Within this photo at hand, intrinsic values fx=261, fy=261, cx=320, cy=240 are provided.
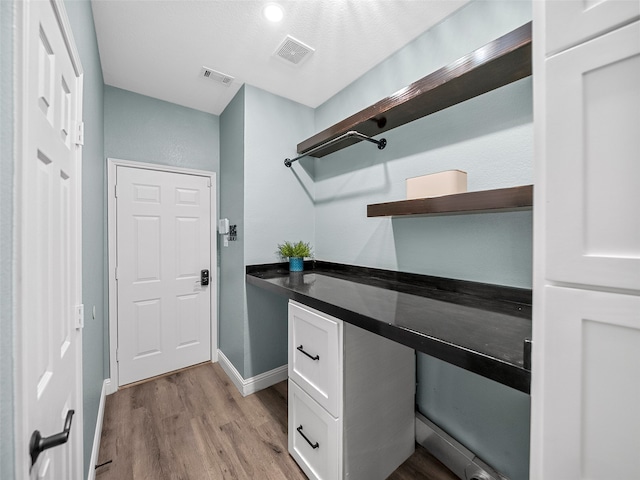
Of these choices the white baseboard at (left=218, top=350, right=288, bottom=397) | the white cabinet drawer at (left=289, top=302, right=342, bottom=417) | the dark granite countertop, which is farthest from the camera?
the white baseboard at (left=218, top=350, right=288, bottom=397)

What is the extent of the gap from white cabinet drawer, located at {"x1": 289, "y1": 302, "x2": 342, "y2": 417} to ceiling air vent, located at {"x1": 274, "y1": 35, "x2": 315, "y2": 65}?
176cm

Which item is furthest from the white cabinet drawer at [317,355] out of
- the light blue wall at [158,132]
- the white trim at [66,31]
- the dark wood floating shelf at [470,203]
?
the light blue wall at [158,132]

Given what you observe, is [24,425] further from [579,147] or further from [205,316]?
[205,316]

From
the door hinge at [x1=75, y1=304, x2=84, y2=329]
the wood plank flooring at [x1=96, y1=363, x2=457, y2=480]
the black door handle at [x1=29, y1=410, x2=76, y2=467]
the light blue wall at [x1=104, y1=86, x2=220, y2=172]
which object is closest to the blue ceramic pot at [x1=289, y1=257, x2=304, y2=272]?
the wood plank flooring at [x1=96, y1=363, x2=457, y2=480]

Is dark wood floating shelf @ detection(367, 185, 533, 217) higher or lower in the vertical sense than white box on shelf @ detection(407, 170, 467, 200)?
lower

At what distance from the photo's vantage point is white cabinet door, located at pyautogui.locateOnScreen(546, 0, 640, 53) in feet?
1.51

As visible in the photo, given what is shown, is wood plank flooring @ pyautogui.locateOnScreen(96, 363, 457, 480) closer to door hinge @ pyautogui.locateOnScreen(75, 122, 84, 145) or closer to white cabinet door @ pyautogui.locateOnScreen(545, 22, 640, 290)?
white cabinet door @ pyautogui.locateOnScreen(545, 22, 640, 290)

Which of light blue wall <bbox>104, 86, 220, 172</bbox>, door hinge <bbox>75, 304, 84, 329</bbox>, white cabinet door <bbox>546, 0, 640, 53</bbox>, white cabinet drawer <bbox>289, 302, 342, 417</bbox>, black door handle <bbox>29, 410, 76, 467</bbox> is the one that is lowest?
white cabinet drawer <bbox>289, 302, 342, 417</bbox>

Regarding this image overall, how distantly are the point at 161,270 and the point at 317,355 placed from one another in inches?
77.3

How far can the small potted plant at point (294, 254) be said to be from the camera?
94.6 inches

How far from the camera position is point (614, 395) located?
469 mm

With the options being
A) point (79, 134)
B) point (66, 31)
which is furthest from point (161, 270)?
point (66, 31)

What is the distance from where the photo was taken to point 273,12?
1.56m

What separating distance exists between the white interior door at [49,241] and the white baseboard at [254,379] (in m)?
1.27
